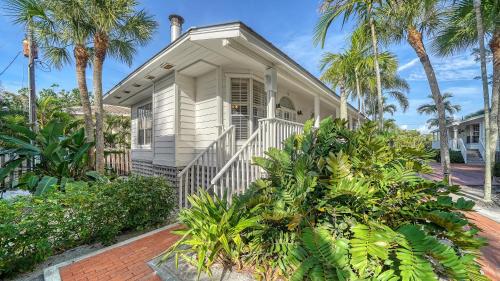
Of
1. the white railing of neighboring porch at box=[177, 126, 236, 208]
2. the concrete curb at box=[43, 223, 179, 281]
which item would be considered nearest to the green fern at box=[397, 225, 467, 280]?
the white railing of neighboring porch at box=[177, 126, 236, 208]

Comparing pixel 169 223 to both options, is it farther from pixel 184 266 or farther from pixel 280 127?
pixel 280 127

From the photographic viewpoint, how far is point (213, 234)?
8.63ft

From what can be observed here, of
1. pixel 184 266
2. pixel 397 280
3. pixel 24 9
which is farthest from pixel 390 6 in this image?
pixel 24 9

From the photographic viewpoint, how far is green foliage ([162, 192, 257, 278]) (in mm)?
2615

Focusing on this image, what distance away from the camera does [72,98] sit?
2662 centimetres

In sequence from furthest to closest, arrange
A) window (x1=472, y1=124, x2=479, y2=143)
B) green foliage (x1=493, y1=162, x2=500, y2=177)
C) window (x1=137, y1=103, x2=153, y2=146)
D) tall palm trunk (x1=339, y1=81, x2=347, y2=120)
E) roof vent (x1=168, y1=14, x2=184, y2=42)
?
window (x1=472, y1=124, x2=479, y2=143) < green foliage (x1=493, y1=162, x2=500, y2=177) < tall palm trunk (x1=339, y1=81, x2=347, y2=120) < window (x1=137, y1=103, x2=153, y2=146) < roof vent (x1=168, y1=14, x2=184, y2=42)

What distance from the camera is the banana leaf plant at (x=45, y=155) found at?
546cm

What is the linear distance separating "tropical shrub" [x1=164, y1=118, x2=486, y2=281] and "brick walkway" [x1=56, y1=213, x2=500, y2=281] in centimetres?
64

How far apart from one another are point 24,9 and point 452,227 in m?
8.97

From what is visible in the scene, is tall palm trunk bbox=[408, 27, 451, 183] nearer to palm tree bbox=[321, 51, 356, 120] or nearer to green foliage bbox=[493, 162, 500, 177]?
palm tree bbox=[321, 51, 356, 120]

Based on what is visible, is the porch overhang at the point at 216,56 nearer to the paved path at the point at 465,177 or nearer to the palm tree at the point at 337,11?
the palm tree at the point at 337,11

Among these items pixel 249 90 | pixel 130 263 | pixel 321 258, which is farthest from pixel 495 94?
pixel 130 263

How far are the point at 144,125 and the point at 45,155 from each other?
432 cm

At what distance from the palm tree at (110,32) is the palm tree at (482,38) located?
372 inches
